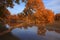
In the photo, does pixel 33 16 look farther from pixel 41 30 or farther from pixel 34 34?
pixel 34 34

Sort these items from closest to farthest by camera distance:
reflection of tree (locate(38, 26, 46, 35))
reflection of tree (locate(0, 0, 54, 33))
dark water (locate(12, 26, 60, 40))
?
dark water (locate(12, 26, 60, 40)) → reflection of tree (locate(38, 26, 46, 35)) → reflection of tree (locate(0, 0, 54, 33))

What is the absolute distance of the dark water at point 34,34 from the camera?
3918mm

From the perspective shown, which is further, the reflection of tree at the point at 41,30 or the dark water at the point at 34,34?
the reflection of tree at the point at 41,30

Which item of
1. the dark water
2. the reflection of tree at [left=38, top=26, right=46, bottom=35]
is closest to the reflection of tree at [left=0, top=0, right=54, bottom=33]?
the reflection of tree at [left=38, top=26, right=46, bottom=35]

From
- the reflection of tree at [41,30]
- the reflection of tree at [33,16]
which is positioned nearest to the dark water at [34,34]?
the reflection of tree at [41,30]

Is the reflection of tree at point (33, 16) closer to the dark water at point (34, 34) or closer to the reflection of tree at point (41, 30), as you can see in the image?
the reflection of tree at point (41, 30)

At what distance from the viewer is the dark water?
392cm

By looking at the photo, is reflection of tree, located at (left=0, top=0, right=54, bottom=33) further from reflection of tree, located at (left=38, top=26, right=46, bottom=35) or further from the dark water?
the dark water

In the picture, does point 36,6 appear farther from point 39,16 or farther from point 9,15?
point 9,15

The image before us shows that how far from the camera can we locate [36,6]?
500cm

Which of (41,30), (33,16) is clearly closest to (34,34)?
(41,30)

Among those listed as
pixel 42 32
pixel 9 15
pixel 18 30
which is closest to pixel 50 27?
pixel 42 32

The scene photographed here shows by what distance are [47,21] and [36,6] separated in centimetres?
69

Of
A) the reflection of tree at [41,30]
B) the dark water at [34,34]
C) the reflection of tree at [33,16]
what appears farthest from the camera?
the reflection of tree at [33,16]
